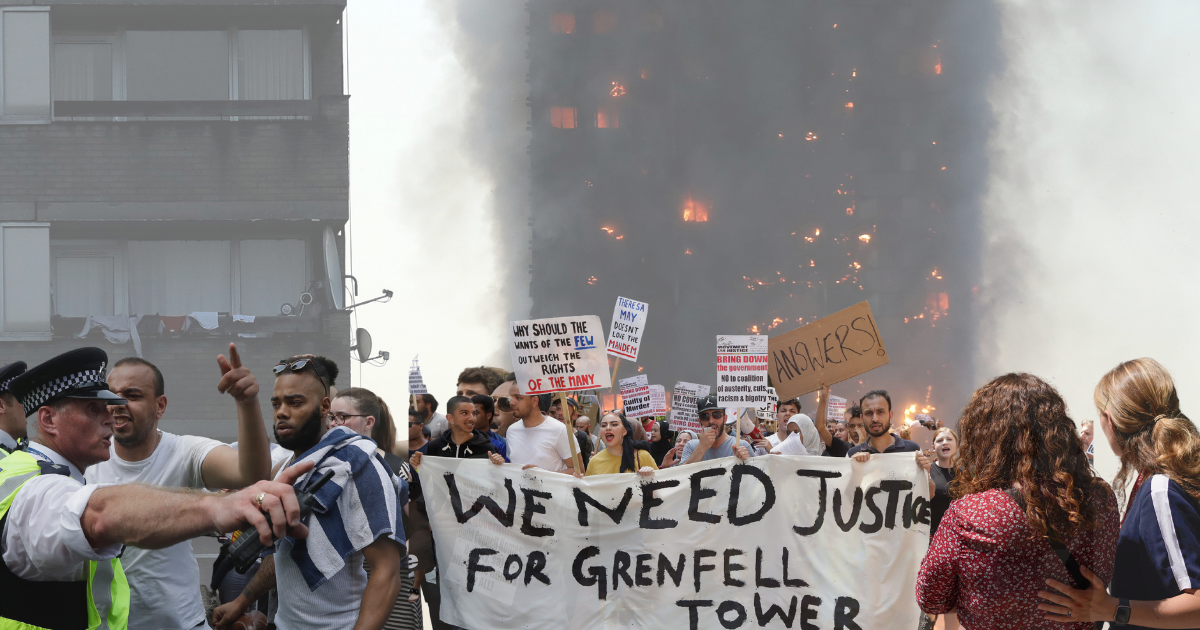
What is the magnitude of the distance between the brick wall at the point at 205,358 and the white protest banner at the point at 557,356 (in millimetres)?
10654

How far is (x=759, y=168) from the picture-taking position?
4331 cm

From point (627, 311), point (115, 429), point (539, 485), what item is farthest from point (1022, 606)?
point (627, 311)

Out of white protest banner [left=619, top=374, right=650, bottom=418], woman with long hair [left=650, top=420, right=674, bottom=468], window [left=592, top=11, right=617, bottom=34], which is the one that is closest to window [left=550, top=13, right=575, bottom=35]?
window [left=592, top=11, right=617, bottom=34]

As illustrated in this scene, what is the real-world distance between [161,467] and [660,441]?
8.24 m

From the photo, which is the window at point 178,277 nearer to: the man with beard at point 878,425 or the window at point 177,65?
the window at point 177,65

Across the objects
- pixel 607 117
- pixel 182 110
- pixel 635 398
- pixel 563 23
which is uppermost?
pixel 563 23

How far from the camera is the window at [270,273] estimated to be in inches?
710

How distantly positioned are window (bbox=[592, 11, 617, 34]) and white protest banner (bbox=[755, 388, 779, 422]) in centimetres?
3600

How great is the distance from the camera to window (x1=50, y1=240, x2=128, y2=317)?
17516 mm

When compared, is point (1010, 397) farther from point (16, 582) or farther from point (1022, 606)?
point (16, 582)

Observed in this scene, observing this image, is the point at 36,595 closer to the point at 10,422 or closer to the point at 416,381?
the point at 10,422

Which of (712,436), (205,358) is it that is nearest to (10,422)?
(712,436)

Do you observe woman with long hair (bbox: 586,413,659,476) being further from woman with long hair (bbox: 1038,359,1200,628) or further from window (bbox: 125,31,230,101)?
window (bbox: 125,31,230,101)

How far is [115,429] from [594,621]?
325cm
